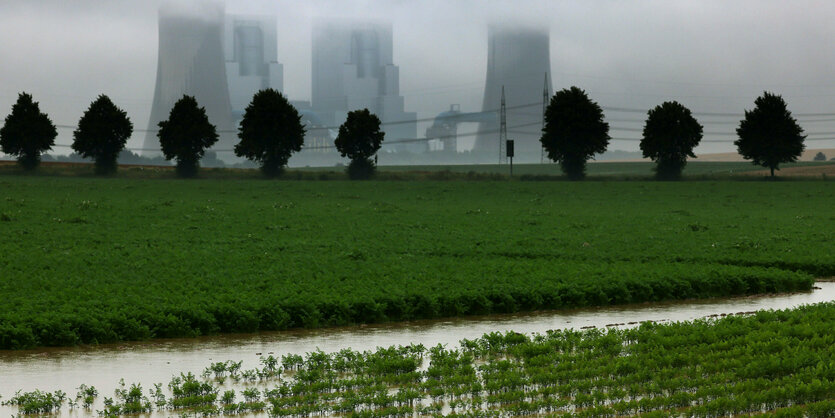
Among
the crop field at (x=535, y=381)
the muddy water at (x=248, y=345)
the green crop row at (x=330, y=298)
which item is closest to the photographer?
the crop field at (x=535, y=381)

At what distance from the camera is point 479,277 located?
30.4 m

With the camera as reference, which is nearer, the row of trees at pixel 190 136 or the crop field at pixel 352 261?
the crop field at pixel 352 261

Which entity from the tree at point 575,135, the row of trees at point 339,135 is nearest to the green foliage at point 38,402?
the row of trees at point 339,135

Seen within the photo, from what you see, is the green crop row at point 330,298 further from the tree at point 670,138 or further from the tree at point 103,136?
the tree at point 103,136

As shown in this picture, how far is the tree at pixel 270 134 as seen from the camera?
115375 mm

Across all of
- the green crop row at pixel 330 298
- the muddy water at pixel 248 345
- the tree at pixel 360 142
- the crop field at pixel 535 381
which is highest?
the tree at pixel 360 142

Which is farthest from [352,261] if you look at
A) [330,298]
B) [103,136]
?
[103,136]

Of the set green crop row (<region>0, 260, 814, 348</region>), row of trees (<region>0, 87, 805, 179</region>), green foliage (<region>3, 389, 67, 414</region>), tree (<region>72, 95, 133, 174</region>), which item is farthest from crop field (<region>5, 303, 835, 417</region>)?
tree (<region>72, 95, 133, 174</region>)

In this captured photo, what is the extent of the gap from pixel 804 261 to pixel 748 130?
3467 inches

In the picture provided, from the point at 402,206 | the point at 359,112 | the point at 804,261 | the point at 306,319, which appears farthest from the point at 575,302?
the point at 359,112

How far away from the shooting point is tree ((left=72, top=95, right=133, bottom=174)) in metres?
114

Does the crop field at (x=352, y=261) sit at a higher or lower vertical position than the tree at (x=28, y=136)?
lower

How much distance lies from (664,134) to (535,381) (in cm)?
10418

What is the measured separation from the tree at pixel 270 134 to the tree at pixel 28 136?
77.6 feet
